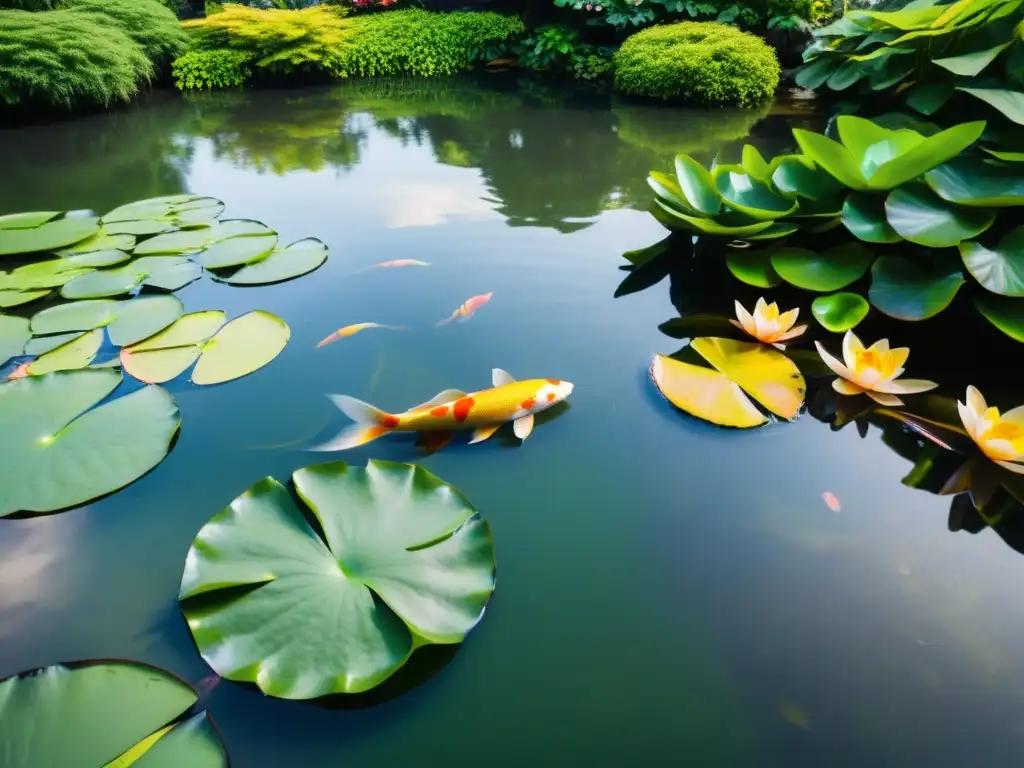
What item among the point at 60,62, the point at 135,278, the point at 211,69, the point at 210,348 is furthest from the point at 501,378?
the point at 211,69

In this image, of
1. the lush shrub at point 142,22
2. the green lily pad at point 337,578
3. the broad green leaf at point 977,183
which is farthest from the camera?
the lush shrub at point 142,22

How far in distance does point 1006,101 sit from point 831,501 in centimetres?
196

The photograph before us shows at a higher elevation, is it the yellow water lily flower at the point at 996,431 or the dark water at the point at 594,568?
the yellow water lily flower at the point at 996,431

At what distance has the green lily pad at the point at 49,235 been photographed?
2.41 meters

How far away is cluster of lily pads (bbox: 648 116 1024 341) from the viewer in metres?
1.69

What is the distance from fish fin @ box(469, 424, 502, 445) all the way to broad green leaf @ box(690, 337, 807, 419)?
672 millimetres

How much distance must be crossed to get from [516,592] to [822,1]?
8100 millimetres

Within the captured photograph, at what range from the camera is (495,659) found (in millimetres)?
1017

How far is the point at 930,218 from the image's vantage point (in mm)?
1747

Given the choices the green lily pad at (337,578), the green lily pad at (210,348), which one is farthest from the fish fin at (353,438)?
the green lily pad at (210,348)

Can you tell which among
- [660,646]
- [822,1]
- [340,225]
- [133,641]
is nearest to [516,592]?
[660,646]

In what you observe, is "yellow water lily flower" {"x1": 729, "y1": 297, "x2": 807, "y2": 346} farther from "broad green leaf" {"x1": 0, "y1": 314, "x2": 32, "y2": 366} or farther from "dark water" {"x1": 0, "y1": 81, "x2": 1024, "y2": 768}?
"broad green leaf" {"x1": 0, "y1": 314, "x2": 32, "y2": 366}

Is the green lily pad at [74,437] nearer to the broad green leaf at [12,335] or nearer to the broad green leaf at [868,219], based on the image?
the broad green leaf at [12,335]

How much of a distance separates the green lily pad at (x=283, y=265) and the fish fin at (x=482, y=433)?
1.21m
